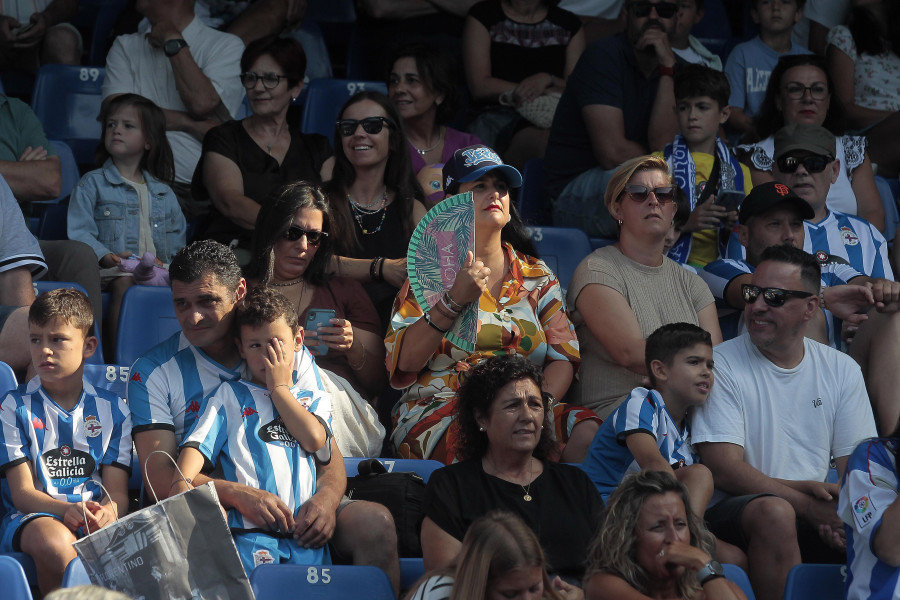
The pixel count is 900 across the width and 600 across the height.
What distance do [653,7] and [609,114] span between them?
49 centimetres

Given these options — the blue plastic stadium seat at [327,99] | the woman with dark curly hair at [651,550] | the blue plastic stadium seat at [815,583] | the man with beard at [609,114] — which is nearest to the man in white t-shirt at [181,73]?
the blue plastic stadium seat at [327,99]

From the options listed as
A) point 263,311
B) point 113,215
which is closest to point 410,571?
point 263,311

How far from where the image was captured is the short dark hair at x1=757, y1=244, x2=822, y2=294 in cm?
392

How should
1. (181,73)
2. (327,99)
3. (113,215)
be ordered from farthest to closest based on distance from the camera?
1. (327,99)
2. (181,73)
3. (113,215)

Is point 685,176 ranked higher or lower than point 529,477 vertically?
higher

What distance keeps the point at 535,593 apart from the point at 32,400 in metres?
1.54

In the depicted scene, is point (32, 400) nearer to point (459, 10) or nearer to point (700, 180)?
point (700, 180)

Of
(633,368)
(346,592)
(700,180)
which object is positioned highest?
(700,180)

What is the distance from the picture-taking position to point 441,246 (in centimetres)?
390

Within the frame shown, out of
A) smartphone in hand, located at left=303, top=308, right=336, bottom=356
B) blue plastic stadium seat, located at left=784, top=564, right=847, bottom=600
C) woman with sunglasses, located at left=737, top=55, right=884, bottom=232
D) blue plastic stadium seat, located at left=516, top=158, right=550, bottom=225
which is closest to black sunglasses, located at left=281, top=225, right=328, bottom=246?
smartphone in hand, located at left=303, top=308, right=336, bottom=356

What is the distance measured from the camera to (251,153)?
4.93 meters

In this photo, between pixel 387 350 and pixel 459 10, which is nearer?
pixel 387 350

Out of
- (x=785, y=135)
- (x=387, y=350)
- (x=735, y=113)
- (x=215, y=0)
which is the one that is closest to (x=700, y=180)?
(x=785, y=135)

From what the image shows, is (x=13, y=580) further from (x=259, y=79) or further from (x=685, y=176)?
(x=685, y=176)
